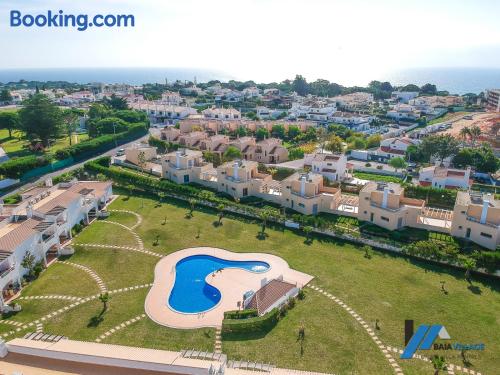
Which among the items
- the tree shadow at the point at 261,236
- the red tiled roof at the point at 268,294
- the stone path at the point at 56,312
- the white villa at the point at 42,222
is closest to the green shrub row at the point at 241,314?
the red tiled roof at the point at 268,294

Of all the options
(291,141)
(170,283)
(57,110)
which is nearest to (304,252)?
(170,283)

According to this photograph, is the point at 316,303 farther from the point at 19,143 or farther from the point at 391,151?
the point at 19,143

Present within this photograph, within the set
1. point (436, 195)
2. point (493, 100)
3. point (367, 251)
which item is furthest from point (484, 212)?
point (493, 100)

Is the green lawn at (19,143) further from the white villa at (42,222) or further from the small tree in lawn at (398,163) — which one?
the small tree in lawn at (398,163)

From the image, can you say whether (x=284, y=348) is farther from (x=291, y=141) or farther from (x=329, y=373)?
(x=291, y=141)

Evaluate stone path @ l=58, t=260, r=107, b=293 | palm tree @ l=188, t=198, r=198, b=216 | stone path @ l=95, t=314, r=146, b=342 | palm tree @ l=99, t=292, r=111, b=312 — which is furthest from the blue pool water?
palm tree @ l=188, t=198, r=198, b=216
